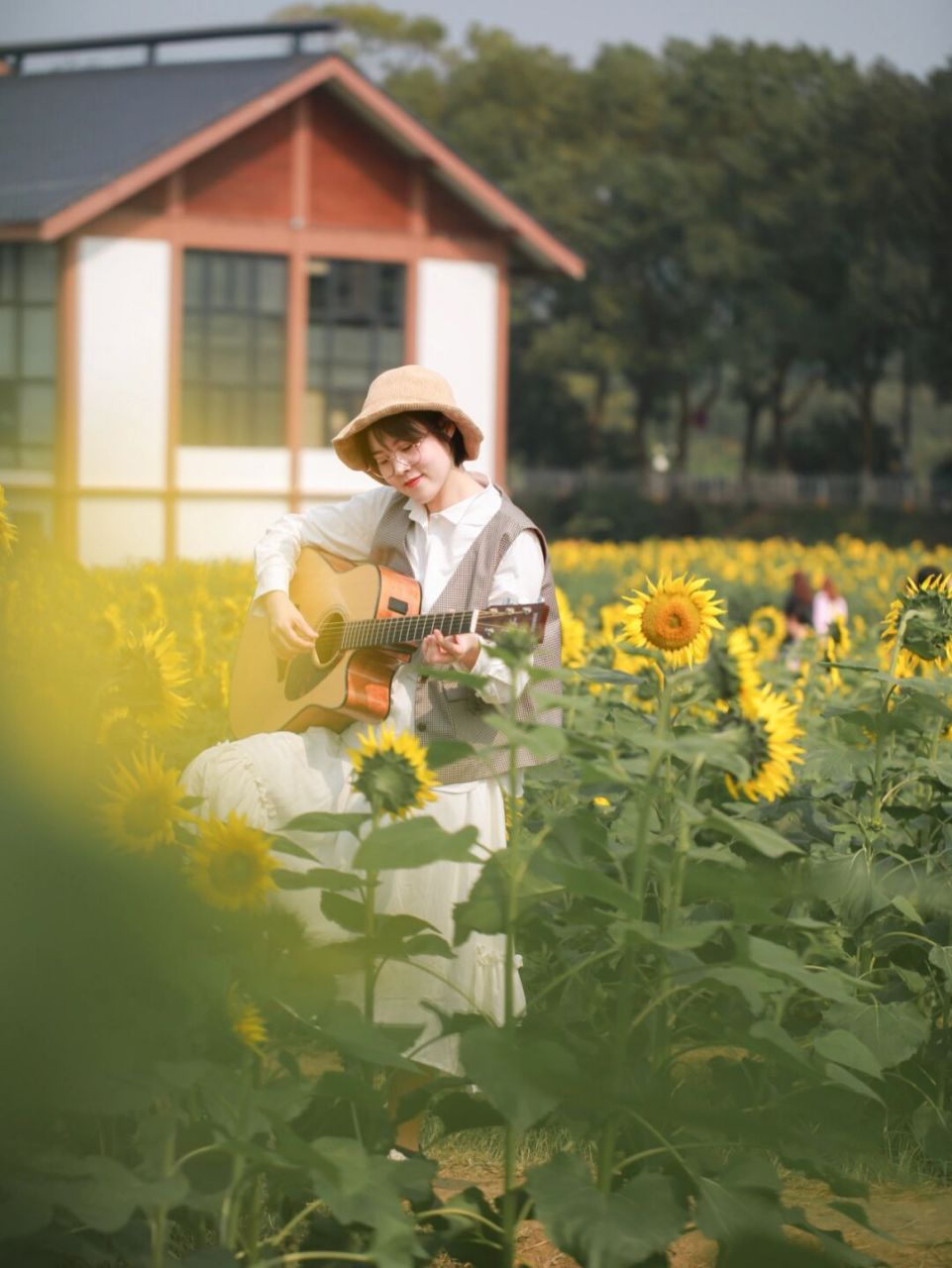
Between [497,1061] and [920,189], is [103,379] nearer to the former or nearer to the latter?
[497,1061]

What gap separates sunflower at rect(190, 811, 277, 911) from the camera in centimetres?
185

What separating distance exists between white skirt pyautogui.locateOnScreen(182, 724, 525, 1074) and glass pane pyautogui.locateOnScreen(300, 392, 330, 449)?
54.6ft

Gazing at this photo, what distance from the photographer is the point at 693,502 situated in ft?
150

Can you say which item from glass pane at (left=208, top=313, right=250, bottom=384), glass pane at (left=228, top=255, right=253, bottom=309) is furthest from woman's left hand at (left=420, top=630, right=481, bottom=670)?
glass pane at (left=228, top=255, right=253, bottom=309)

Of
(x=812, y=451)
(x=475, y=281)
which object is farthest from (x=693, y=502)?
(x=475, y=281)

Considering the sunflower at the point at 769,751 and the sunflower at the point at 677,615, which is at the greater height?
the sunflower at the point at 677,615

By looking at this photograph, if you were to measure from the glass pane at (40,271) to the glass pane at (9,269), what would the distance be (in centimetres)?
13

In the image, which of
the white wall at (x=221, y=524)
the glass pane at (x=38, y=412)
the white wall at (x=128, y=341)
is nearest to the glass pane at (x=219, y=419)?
the white wall at (x=128, y=341)

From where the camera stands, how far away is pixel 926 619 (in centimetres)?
332

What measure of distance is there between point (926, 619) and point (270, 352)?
17.0 m

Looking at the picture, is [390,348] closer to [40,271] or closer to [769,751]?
[40,271]

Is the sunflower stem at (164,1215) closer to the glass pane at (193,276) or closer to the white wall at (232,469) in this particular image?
the white wall at (232,469)

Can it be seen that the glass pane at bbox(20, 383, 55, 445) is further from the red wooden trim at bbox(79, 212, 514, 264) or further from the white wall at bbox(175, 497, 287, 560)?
Answer: the red wooden trim at bbox(79, 212, 514, 264)

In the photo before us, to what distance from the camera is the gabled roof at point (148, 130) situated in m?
17.8
